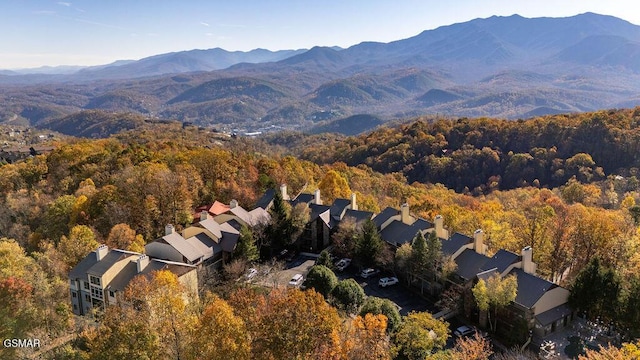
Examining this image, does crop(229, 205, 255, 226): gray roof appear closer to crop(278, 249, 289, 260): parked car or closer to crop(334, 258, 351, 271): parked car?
crop(278, 249, 289, 260): parked car

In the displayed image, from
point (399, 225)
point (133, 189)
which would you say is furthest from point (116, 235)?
point (399, 225)

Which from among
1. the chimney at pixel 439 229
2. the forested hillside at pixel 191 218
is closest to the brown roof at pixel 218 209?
the forested hillside at pixel 191 218

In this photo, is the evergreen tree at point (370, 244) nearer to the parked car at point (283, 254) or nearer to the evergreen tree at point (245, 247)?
the parked car at point (283, 254)

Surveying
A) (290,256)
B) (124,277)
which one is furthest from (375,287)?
(124,277)

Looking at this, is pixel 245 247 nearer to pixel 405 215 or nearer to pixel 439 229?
pixel 405 215

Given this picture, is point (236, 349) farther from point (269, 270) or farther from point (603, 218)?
point (603, 218)

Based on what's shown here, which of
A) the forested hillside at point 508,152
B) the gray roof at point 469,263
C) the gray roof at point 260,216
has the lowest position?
the forested hillside at point 508,152

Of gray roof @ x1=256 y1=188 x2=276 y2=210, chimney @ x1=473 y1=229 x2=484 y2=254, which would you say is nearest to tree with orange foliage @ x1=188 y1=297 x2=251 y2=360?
chimney @ x1=473 y1=229 x2=484 y2=254

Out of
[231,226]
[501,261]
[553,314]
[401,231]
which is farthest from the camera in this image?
[231,226]
